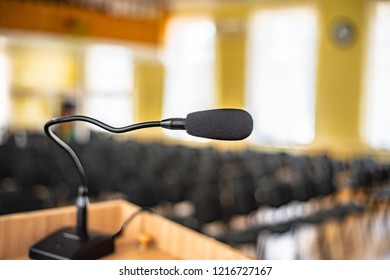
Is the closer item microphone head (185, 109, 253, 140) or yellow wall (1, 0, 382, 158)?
microphone head (185, 109, 253, 140)

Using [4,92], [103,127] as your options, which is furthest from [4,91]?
[103,127]

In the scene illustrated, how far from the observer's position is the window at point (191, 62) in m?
11.8

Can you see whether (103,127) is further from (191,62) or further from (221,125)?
(191,62)

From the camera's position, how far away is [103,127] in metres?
1.28

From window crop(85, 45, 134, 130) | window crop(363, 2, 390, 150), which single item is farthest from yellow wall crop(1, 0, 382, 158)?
window crop(85, 45, 134, 130)

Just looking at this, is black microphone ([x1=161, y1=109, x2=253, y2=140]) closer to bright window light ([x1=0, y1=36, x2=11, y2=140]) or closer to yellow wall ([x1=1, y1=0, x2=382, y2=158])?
yellow wall ([x1=1, y1=0, x2=382, y2=158])

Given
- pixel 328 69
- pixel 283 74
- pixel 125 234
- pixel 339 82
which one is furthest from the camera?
pixel 283 74

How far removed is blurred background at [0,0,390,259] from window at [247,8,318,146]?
0.03 meters

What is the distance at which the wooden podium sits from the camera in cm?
158

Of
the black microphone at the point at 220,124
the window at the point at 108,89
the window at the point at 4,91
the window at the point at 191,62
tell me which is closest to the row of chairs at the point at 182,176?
the black microphone at the point at 220,124

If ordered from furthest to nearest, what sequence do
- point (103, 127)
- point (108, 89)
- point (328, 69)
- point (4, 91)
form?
point (108, 89), point (4, 91), point (328, 69), point (103, 127)

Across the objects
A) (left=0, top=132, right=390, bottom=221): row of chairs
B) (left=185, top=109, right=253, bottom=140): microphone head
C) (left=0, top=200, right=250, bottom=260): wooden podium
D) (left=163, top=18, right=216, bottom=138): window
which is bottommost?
(left=0, top=132, right=390, bottom=221): row of chairs

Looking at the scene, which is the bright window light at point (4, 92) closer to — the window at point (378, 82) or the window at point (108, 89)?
the window at point (108, 89)

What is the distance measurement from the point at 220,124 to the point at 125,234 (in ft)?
2.99
